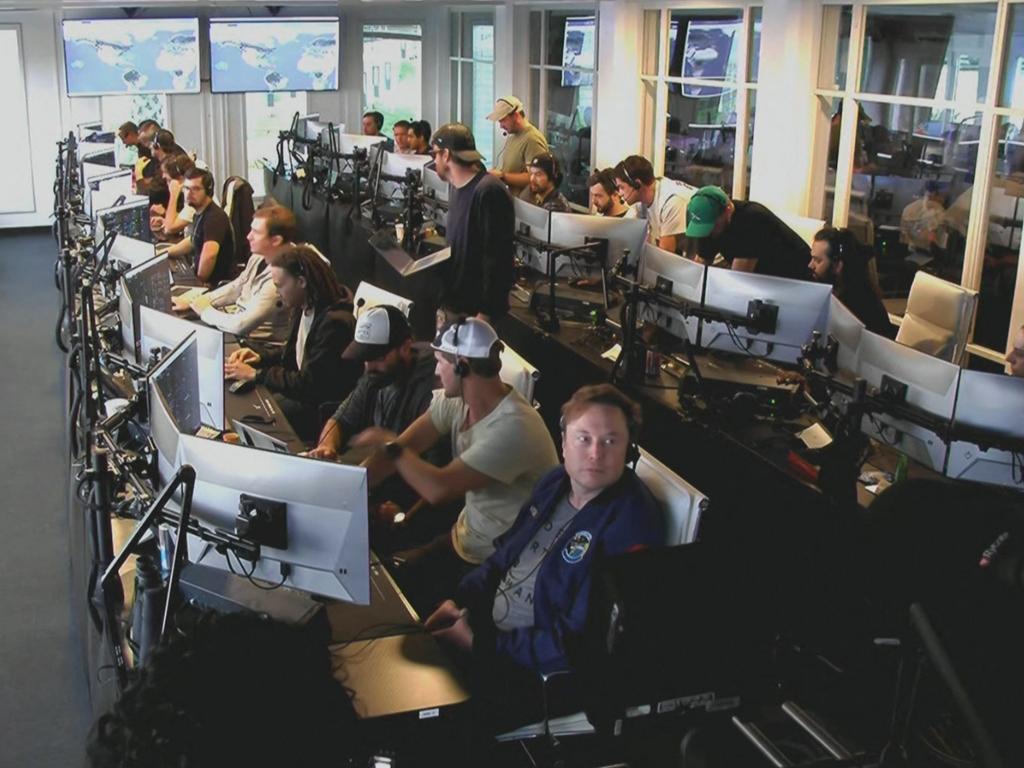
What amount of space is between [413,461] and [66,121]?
38.3 ft

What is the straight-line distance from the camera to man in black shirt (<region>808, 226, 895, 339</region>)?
17.1 feet

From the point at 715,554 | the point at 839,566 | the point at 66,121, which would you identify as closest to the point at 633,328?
the point at 839,566

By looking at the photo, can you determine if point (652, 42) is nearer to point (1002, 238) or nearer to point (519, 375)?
point (1002, 238)

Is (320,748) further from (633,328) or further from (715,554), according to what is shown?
(633,328)

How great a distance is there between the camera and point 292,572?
2.78 m

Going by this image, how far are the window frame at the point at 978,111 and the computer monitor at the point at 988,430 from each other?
234cm

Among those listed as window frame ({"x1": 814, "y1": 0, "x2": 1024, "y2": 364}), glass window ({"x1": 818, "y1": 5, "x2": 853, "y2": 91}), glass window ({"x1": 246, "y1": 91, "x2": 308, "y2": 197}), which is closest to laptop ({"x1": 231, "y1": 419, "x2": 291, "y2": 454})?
window frame ({"x1": 814, "y1": 0, "x2": 1024, "y2": 364})

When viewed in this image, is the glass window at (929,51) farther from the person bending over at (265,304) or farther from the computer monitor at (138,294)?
the computer monitor at (138,294)

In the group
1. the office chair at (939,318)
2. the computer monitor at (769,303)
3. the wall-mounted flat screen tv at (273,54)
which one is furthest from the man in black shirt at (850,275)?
the wall-mounted flat screen tv at (273,54)

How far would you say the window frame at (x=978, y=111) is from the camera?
19.1 feet

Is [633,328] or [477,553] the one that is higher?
[633,328]

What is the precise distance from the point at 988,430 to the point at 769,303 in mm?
1206

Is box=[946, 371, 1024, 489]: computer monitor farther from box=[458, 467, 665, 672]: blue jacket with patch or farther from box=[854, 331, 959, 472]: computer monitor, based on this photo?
box=[458, 467, 665, 672]: blue jacket with patch

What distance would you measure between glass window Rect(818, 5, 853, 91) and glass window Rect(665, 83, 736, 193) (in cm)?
132
